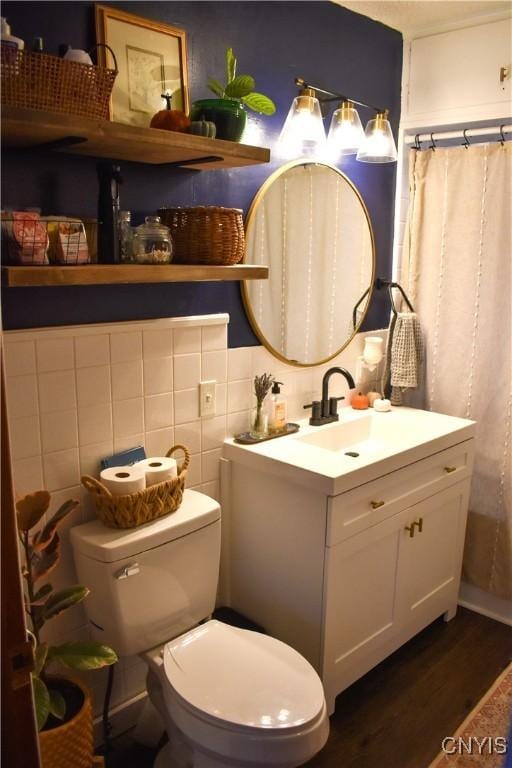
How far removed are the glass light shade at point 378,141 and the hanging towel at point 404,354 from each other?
69cm

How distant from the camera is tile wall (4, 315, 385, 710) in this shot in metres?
1.67

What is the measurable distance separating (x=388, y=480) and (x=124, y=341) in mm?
966

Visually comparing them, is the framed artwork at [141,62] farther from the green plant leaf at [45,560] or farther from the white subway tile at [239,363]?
the green plant leaf at [45,560]

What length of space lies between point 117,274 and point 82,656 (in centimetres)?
93

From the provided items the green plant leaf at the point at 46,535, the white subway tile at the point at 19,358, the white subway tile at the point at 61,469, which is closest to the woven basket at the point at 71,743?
the green plant leaf at the point at 46,535

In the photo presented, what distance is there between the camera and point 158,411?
6.52ft

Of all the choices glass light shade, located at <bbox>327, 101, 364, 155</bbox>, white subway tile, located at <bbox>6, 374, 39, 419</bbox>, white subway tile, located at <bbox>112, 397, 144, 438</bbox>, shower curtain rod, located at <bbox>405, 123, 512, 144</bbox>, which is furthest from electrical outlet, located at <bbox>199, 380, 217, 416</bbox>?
shower curtain rod, located at <bbox>405, 123, 512, 144</bbox>

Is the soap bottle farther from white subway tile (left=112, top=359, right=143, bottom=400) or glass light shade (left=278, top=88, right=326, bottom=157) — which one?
glass light shade (left=278, top=88, right=326, bottom=157)

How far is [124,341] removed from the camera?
185cm

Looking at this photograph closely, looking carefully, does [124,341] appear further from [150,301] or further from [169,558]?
[169,558]

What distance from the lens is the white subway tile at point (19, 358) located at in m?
1.60

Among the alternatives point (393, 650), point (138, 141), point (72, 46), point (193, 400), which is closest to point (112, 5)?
point (72, 46)

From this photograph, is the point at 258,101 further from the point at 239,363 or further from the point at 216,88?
the point at 239,363

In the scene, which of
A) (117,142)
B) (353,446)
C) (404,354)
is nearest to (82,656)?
(117,142)
